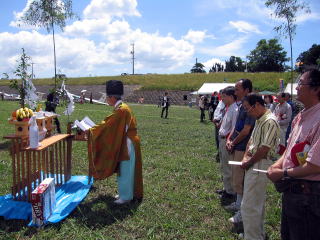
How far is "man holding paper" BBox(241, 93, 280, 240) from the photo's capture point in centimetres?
336

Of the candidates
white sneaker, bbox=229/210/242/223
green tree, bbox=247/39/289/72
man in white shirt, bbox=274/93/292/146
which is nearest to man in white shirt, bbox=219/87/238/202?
white sneaker, bbox=229/210/242/223

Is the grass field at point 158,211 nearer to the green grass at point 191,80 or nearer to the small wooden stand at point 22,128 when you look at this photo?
the small wooden stand at point 22,128

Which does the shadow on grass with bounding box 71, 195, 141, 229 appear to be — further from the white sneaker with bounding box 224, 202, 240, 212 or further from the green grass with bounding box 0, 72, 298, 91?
the green grass with bounding box 0, 72, 298, 91

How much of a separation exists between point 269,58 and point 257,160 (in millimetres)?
81105

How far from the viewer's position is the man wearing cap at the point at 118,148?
4.98 m

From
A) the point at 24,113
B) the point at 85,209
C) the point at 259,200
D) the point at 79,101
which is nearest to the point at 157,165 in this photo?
the point at 85,209

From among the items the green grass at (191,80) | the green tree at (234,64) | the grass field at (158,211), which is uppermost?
the green tree at (234,64)

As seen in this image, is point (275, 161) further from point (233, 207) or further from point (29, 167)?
point (29, 167)

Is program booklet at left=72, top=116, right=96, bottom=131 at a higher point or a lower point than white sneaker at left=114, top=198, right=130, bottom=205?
higher

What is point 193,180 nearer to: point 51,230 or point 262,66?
point 51,230

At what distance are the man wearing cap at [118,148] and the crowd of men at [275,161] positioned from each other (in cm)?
145

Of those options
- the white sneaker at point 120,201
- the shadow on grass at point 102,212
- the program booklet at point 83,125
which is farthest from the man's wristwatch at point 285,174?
the program booklet at point 83,125

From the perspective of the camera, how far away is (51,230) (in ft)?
13.3

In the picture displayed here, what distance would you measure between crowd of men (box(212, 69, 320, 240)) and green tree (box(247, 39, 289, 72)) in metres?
77.6
